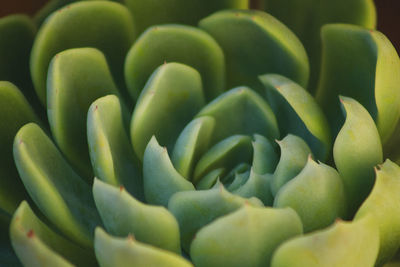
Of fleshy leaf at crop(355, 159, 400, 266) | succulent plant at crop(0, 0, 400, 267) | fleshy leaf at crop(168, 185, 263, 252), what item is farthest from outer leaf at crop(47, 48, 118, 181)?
fleshy leaf at crop(355, 159, 400, 266)

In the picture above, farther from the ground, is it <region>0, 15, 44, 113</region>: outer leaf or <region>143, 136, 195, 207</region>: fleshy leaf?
<region>0, 15, 44, 113</region>: outer leaf

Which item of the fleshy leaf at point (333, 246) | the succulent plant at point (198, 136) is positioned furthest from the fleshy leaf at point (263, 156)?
the fleshy leaf at point (333, 246)

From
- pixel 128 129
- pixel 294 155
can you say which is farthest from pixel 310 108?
pixel 128 129

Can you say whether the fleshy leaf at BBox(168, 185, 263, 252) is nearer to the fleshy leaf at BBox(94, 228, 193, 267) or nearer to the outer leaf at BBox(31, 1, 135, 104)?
the fleshy leaf at BBox(94, 228, 193, 267)

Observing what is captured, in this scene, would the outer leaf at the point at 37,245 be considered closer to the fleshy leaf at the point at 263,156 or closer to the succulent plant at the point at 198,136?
the succulent plant at the point at 198,136

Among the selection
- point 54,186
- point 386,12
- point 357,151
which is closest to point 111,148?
point 54,186

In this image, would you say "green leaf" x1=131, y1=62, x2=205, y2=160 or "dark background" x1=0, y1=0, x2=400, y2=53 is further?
"dark background" x1=0, y1=0, x2=400, y2=53

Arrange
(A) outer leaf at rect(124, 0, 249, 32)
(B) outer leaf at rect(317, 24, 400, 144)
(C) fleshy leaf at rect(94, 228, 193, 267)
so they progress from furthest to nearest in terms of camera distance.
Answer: (A) outer leaf at rect(124, 0, 249, 32) → (B) outer leaf at rect(317, 24, 400, 144) → (C) fleshy leaf at rect(94, 228, 193, 267)
